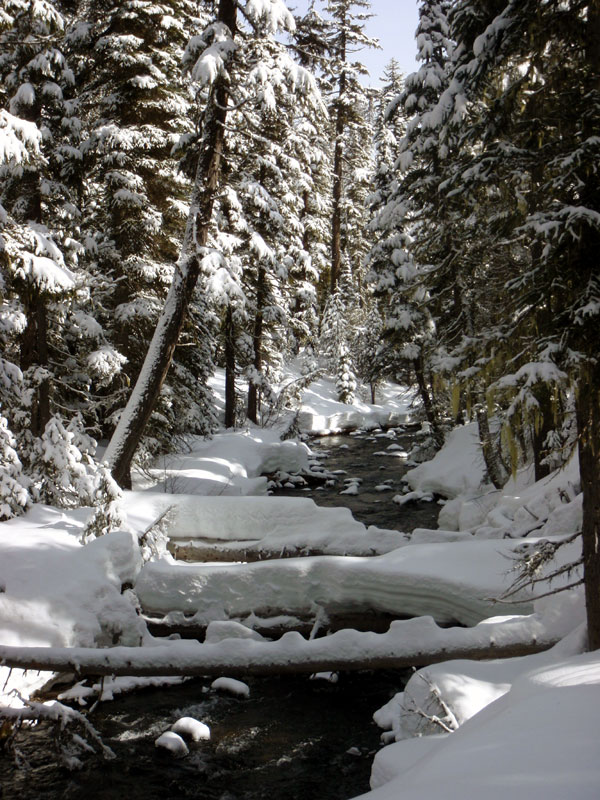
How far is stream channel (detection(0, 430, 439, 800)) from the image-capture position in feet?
16.7

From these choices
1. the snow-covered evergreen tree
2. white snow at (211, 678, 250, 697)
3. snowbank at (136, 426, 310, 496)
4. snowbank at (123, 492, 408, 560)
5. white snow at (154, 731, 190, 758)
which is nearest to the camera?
white snow at (154, 731, 190, 758)

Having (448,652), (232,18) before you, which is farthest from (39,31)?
(448,652)

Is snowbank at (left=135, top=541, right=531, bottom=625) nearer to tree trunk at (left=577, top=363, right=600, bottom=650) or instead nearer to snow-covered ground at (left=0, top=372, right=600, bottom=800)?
snow-covered ground at (left=0, top=372, right=600, bottom=800)

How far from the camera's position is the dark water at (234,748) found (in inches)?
201

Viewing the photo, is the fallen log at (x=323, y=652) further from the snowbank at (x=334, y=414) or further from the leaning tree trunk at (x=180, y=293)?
the snowbank at (x=334, y=414)

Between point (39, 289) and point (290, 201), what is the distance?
15.0m

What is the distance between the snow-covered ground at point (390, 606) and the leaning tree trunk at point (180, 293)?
110 cm

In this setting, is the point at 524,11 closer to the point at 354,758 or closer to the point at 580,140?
the point at 580,140

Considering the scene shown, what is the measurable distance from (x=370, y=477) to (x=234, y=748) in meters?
13.3

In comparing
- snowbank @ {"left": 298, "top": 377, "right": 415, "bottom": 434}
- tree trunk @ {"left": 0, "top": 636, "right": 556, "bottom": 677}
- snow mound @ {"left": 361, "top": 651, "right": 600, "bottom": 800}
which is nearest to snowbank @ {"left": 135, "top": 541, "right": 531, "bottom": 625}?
tree trunk @ {"left": 0, "top": 636, "right": 556, "bottom": 677}

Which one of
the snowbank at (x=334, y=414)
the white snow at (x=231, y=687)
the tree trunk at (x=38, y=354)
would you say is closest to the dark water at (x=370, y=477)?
the snowbank at (x=334, y=414)

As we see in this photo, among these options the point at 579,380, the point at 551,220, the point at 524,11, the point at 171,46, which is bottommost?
the point at 579,380

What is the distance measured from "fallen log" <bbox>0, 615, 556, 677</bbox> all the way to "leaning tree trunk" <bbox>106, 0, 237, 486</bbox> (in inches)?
190

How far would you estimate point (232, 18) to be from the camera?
10156 millimetres
